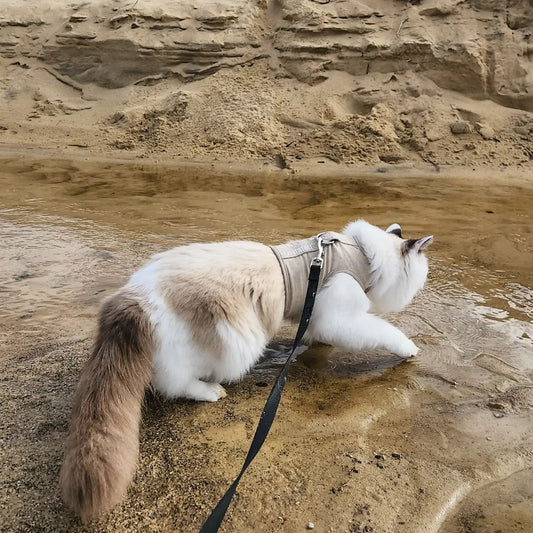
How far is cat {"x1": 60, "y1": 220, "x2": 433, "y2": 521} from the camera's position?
7.02 feet

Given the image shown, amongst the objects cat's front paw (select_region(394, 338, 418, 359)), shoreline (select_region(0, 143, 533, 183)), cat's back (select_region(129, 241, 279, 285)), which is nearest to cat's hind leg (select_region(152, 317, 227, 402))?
cat's back (select_region(129, 241, 279, 285))

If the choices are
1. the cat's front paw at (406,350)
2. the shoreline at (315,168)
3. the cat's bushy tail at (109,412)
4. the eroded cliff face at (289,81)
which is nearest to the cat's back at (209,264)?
the cat's bushy tail at (109,412)

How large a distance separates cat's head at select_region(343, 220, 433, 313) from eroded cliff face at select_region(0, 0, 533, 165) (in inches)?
268

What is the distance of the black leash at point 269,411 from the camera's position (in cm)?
188

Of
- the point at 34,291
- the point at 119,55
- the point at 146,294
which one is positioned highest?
the point at 119,55

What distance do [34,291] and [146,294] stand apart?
213 cm

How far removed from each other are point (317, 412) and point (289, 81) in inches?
398

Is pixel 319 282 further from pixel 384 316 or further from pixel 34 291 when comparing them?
pixel 34 291

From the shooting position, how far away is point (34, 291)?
436 centimetres

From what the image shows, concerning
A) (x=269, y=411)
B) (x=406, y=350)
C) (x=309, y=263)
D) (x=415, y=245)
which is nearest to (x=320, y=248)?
(x=309, y=263)

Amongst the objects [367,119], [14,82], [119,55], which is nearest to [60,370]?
[367,119]

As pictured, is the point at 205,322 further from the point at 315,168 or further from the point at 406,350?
the point at 315,168

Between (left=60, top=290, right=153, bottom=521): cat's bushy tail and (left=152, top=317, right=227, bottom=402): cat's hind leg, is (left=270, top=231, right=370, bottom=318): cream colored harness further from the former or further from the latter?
(left=60, top=290, right=153, bottom=521): cat's bushy tail

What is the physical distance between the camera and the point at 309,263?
3.18 meters
